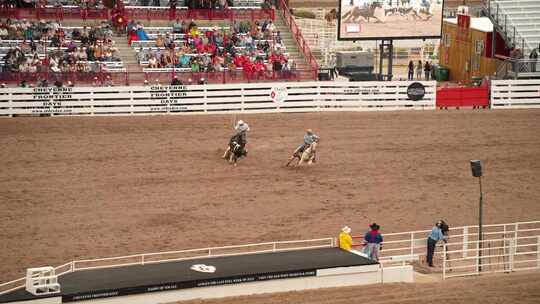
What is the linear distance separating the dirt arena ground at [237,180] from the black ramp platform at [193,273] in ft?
10.1

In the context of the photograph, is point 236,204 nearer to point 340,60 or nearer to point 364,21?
point 364,21

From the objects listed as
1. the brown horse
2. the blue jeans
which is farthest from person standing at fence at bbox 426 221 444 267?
the brown horse

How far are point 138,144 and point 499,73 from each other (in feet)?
56.6

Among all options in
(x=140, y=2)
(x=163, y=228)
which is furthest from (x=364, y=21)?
(x=163, y=228)

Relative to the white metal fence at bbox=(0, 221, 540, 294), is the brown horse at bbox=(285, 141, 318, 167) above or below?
above

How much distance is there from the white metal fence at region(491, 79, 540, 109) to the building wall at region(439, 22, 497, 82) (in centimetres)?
481

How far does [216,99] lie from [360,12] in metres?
6.42

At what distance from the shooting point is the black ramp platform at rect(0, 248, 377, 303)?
18969 millimetres

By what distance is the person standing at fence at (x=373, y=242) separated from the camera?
22.6m

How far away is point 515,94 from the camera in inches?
1614

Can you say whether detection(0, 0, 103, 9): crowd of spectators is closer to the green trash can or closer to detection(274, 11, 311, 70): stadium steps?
detection(274, 11, 311, 70): stadium steps

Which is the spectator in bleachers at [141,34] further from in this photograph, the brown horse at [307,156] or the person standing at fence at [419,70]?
the brown horse at [307,156]

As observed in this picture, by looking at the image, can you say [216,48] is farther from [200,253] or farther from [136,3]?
[200,253]

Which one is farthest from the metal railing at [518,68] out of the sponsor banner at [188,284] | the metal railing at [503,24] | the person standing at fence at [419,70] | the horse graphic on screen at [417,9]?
the sponsor banner at [188,284]
